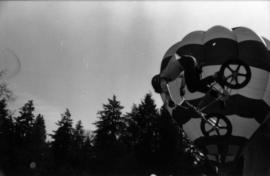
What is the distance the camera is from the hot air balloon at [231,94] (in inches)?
417

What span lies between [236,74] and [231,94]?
4.30ft

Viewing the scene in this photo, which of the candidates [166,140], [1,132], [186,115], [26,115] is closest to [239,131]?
[186,115]

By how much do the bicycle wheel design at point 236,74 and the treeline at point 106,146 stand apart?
21.5 m

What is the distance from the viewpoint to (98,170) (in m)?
32.7

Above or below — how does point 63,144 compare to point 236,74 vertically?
above

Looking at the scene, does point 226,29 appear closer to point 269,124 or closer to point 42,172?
point 269,124

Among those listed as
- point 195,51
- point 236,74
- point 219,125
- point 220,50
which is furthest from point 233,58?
point 219,125

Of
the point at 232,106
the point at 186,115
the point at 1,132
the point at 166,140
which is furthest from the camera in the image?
the point at 1,132

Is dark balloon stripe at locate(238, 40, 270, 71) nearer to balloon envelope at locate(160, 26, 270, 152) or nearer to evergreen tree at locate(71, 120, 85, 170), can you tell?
balloon envelope at locate(160, 26, 270, 152)

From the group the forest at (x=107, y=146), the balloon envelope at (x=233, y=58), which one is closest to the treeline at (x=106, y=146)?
the forest at (x=107, y=146)

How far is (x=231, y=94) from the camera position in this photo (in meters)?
10.7

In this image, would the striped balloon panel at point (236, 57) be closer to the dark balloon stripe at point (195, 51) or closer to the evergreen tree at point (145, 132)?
the dark balloon stripe at point (195, 51)

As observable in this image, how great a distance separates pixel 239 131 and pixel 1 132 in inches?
1172

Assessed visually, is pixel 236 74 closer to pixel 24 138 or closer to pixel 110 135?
pixel 110 135
